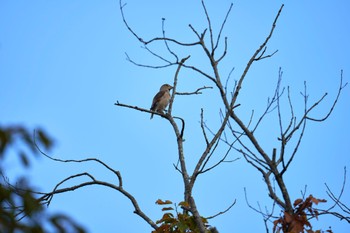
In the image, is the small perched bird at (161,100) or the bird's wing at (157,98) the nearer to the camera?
the small perched bird at (161,100)

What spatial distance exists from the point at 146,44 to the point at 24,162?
393cm

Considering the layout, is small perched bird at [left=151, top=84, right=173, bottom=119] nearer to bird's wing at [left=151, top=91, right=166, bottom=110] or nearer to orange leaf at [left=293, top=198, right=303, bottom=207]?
bird's wing at [left=151, top=91, right=166, bottom=110]

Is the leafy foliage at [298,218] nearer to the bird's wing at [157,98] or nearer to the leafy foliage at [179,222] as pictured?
the leafy foliage at [179,222]

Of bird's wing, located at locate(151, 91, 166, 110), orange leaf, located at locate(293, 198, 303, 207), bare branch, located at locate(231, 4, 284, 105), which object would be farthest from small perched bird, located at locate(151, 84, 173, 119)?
orange leaf, located at locate(293, 198, 303, 207)

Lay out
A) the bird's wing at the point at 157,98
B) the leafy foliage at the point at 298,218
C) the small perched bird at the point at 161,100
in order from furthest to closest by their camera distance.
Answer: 1. the bird's wing at the point at 157,98
2. the small perched bird at the point at 161,100
3. the leafy foliage at the point at 298,218

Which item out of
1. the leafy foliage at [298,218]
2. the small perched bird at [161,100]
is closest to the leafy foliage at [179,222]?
the leafy foliage at [298,218]

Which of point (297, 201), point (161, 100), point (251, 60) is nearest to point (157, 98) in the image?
point (161, 100)

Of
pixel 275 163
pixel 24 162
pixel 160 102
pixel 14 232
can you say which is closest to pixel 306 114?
pixel 275 163

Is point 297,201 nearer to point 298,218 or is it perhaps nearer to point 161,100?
point 298,218

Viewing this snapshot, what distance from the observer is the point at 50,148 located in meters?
2.59

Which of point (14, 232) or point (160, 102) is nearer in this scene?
point (14, 232)

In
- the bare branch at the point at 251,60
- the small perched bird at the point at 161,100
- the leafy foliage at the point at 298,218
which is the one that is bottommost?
the leafy foliage at the point at 298,218

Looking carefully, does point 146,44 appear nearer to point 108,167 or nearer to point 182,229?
point 108,167

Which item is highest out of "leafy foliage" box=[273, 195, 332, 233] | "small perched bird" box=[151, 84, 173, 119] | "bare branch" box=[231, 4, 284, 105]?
"small perched bird" box=[151, 84, 173, 119]
